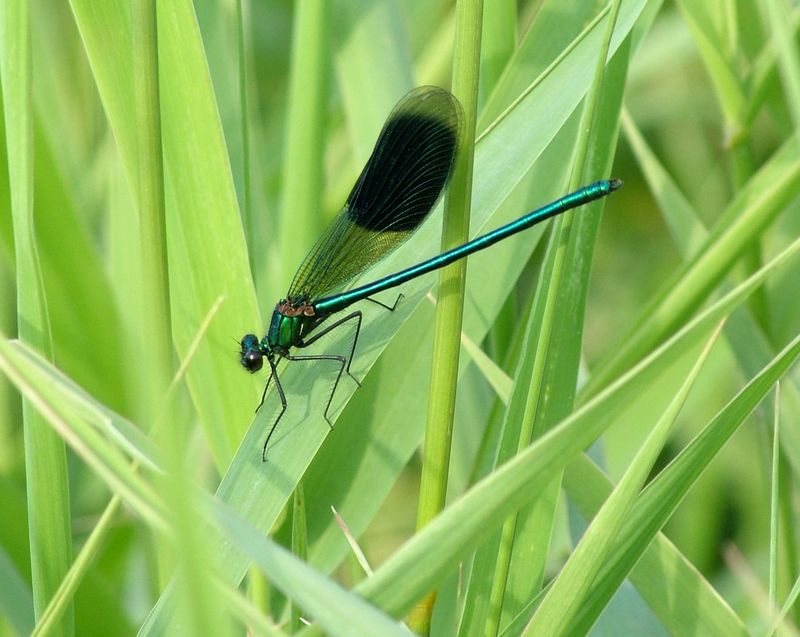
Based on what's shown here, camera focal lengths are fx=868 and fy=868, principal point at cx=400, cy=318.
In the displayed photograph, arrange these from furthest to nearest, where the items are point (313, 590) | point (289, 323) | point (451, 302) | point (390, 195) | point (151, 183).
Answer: point (289, 323) < point (390, 195) < point (451, 302) < point (151, 183) < point (313, 590)

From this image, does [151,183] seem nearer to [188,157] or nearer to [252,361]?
[188,157]

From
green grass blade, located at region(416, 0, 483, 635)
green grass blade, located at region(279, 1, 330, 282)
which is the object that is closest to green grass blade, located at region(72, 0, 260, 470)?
green grass blade, located at region(279, 1, 330, 282)

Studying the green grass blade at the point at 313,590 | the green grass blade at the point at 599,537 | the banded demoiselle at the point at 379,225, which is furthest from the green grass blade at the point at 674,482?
the green grass blade at the point at 313,590

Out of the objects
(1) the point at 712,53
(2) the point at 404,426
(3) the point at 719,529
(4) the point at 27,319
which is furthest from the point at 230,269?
(3) the point at 719,529

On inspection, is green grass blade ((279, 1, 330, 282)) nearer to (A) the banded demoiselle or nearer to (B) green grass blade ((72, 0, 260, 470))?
(A) the banded demoiselle

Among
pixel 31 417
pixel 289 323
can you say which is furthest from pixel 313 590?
pixel 289 323

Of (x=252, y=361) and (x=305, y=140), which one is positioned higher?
(x=305, y=140)
